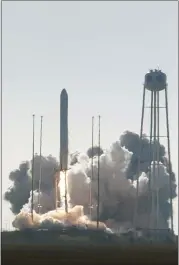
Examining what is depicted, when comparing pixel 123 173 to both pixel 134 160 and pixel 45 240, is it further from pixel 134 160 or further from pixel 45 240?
pixel 45 240

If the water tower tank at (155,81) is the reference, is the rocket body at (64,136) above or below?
below

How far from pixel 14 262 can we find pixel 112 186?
100 metres

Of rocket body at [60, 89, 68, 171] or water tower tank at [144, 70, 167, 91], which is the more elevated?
water tower tank at [144, 70, 167, 91]

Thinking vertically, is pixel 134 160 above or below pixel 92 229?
above

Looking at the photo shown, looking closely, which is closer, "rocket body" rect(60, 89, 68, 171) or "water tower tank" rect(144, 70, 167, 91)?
"water tower tank" rect(144, 70, 167, 91)

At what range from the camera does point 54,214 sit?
147 metres

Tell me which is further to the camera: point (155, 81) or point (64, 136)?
point (64, 136)

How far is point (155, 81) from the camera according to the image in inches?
5418

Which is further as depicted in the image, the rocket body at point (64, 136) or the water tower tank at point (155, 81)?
the rocket body at point (64, 136)

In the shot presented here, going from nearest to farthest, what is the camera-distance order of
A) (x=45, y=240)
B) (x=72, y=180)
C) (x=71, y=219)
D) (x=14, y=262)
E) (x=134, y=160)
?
(x=14, y=262), (x=45, y=240), (x=71, y=219), (x=72, y=180), (x=134, y=160)

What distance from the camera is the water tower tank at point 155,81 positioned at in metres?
138

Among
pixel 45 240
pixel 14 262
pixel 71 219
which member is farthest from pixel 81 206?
pixel 14 262

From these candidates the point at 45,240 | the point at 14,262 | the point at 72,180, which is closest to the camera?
the point at 14,262

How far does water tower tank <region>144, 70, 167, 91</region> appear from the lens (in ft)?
451
